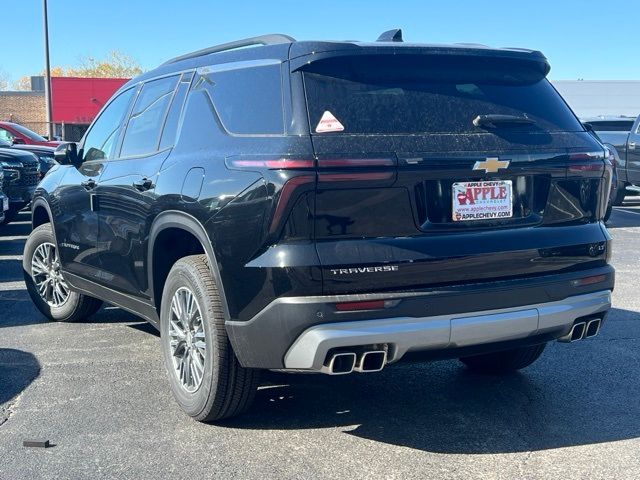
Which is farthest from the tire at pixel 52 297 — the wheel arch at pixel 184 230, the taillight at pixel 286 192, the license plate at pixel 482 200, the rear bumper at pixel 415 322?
the license plate at pixel 482 200

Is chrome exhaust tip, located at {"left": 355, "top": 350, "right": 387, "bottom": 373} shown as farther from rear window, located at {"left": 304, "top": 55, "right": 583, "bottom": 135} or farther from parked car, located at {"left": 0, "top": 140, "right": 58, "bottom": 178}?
parked car, located at {"left": 0, "top": 140, "right": 58, "bottom": 178}

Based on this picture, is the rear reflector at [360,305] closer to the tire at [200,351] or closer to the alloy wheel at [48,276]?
the tire at [200,351]

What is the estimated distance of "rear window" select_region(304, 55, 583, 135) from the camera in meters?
3.68

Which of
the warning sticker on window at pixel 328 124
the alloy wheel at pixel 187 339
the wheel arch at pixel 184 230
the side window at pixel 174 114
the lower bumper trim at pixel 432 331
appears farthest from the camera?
the side window at pixel 174 114

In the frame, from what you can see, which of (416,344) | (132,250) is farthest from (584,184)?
(132,250)

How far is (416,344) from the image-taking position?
355 cm

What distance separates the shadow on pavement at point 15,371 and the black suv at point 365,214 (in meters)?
1.08

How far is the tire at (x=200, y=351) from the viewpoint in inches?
155

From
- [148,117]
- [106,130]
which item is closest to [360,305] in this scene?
[148,117]

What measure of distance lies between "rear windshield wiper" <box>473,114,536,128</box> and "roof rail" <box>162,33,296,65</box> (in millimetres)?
991

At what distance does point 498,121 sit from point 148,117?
2301 millimetres

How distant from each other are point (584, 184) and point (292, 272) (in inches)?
65.2

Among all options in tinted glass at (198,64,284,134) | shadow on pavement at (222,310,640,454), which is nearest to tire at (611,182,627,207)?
shadow on pavement at (222,310,640,454)

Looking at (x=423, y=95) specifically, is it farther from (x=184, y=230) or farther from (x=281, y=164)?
(x=184, y=230)
